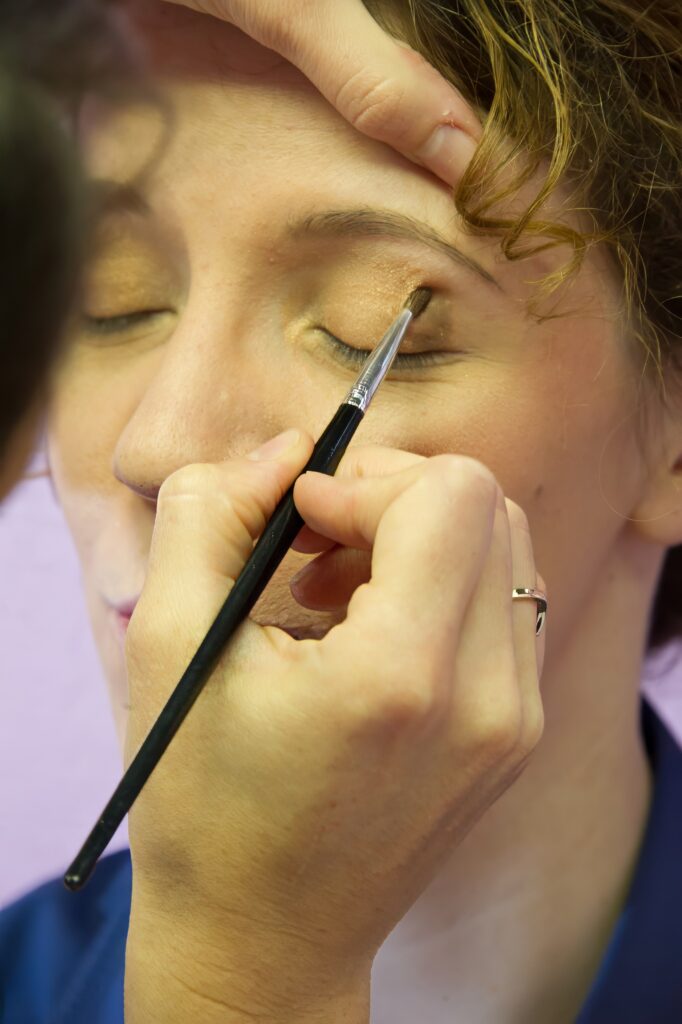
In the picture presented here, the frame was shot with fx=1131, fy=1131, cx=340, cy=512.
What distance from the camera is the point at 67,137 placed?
927 mm

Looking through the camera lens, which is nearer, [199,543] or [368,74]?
[199,543]

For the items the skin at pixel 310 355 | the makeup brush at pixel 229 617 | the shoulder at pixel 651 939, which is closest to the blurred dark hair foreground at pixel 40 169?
the skin at pixel 310 355

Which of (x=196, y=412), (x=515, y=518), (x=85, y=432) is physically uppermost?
(x=515, y=518)

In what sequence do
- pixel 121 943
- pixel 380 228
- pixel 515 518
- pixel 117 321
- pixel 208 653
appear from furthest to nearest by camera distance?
pixel 121 943
pixel 117 321
pixel 380 228
pixel 515 518
pixel 208 653

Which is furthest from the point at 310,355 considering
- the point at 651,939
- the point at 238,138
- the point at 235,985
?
the point at 651,939

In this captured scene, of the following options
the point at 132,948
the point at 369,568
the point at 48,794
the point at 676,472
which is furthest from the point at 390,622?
the point at 48,794

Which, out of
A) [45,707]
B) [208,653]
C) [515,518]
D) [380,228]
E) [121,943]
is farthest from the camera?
[45,707]

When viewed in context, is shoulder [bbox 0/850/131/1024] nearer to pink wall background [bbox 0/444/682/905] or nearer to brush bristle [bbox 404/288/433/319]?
A: pink wall background [bbox 0/444/682/905]

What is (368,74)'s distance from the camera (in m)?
0.73

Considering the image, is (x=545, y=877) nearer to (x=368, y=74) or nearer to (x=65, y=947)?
(x=65, y=947)

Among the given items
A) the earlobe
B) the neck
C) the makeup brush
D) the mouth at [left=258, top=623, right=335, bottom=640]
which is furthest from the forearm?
the earlobe

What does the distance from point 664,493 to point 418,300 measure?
0.91 feet

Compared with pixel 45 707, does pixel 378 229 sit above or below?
above

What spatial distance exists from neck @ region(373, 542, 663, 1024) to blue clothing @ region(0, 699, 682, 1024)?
4 cm
